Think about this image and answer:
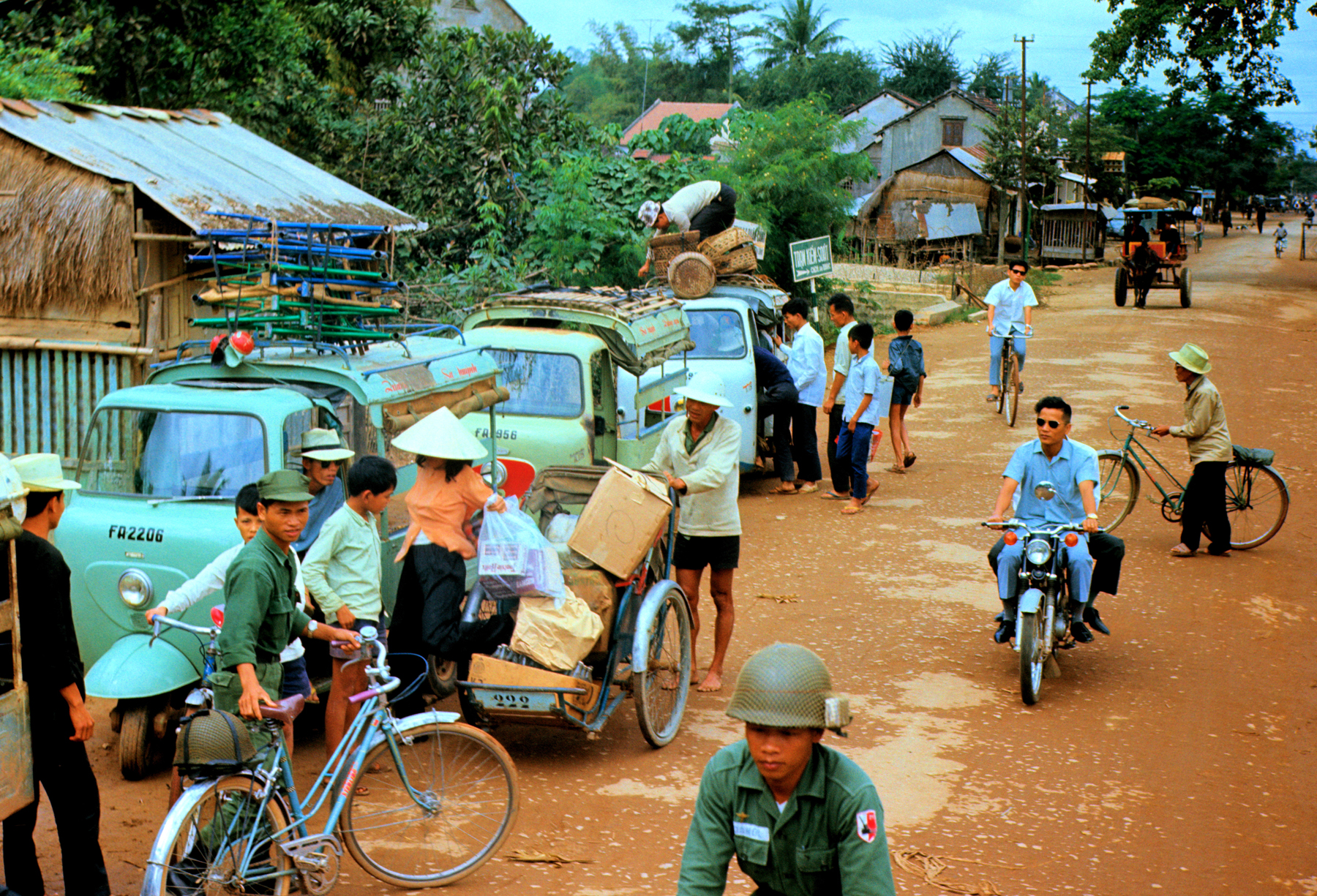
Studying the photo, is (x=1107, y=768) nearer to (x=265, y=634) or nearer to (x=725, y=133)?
(x=265, y=634)

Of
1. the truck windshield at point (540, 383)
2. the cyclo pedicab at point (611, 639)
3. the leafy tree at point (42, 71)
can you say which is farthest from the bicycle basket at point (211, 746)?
the leafy tree at point (42, 71)

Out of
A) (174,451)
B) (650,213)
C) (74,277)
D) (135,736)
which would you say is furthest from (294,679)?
(650,213)

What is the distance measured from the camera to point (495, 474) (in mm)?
7832

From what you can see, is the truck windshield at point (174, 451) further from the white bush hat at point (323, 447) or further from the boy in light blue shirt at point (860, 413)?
the boy in light blue shirt at point (860, 413)

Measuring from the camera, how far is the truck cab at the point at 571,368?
9234 mm

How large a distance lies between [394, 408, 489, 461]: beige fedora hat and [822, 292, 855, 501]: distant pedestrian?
6.27m

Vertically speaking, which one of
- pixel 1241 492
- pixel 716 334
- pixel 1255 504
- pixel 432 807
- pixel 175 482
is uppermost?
pixel 716 334

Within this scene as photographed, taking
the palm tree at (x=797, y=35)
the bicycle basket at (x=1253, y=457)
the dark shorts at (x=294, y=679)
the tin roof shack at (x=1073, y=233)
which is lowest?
the dark shorts at (x=294, y=679)

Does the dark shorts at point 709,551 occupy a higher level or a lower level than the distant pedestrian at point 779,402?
lower

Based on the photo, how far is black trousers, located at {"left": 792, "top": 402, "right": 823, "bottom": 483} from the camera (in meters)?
12.3

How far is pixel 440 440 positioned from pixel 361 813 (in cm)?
191

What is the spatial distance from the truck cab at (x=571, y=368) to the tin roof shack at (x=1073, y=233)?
40.7m

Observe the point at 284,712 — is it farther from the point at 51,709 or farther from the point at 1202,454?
the point at 1202,454

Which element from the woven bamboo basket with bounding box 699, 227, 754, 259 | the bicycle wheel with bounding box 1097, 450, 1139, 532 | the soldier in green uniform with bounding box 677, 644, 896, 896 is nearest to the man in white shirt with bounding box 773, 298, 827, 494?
the woven bamboo basket with bounding box 699, 227, 754, 259
